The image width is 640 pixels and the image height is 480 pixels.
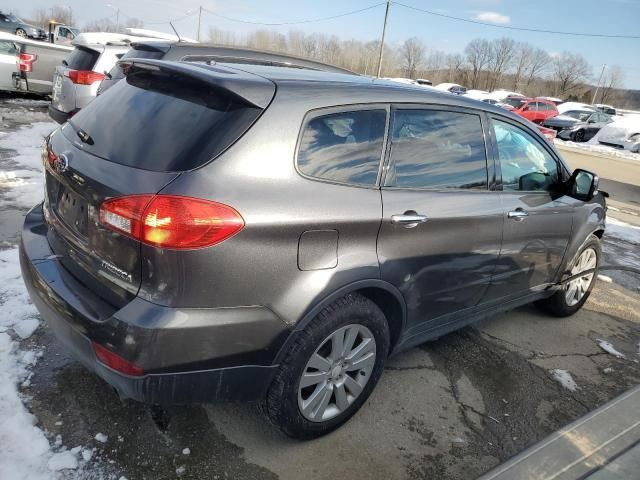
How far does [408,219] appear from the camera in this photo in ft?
8.47

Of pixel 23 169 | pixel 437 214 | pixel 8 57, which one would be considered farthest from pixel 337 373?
pixel 8 57

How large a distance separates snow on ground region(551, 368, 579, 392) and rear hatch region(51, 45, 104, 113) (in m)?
7.05

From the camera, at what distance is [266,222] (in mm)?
2055

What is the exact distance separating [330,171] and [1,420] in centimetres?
194

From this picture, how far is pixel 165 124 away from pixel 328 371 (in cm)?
137

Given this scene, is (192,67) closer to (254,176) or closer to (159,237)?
(254,176)

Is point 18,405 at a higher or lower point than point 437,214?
lower

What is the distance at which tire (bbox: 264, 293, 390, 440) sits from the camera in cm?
231

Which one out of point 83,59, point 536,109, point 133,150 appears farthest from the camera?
point 536,109

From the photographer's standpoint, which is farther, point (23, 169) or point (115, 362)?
point (23, 169)

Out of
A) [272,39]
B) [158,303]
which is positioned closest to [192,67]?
[158,303]

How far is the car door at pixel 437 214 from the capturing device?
260 centimetres

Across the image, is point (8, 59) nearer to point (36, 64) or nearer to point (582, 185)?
point (36, 64)

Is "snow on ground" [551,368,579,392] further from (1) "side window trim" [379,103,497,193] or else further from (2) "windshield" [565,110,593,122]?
(2) "windshield" [565,110,593,122]
